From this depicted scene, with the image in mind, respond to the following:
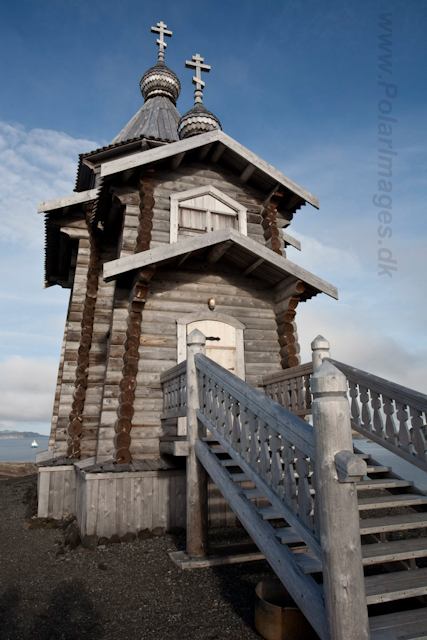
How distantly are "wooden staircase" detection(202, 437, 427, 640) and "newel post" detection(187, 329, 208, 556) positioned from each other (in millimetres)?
421

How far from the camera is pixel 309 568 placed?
3297 mm

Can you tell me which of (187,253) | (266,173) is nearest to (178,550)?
(187,253)

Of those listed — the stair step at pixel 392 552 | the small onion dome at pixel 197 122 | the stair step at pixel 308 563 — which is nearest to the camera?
the stair step at pixel 308 563

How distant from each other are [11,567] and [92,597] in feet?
6.12

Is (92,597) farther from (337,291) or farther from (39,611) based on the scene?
(337,291)

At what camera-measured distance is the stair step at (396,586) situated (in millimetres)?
3332

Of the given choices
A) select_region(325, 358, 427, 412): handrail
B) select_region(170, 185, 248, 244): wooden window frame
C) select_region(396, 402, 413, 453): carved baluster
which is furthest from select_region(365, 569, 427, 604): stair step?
select_region(170, 185, 248, 244): wooden window frame

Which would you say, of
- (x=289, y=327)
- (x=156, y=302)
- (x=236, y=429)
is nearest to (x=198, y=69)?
(x=156, y=302)

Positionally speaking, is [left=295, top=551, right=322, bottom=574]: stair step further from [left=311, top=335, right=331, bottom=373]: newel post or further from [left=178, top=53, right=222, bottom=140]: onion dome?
[left=178, top=53, right=222, bottom=140]: onion dome

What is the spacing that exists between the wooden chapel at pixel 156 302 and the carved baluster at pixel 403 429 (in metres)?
3.17

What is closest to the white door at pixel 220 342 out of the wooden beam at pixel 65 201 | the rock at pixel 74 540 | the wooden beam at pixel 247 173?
the wooden beam at pixel 247 173

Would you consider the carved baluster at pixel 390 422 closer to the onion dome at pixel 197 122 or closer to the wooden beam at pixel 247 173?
the wooden beam at pixel 247 173

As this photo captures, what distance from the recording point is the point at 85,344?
32.1ft

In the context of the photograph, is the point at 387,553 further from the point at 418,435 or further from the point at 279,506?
the point at 418,435
